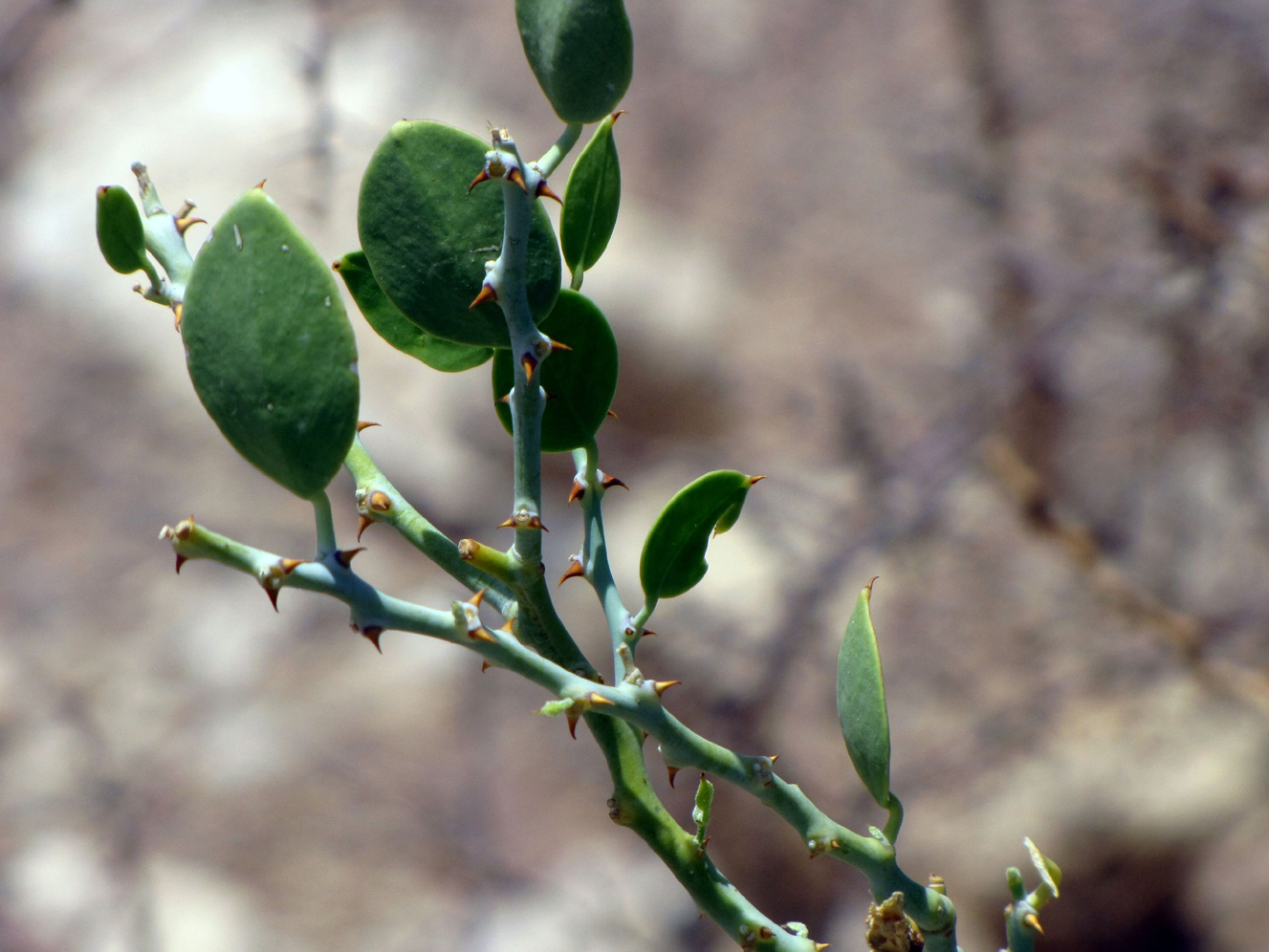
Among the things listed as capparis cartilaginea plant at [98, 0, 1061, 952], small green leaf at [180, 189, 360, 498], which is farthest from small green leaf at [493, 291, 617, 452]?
→ small green leaf at [180, 189, 360, 498]

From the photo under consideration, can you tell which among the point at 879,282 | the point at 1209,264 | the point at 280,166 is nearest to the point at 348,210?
the point at 280,166

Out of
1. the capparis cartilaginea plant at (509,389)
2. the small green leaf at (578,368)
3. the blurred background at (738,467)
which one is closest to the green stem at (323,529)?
the capparis cartilaginea plant at (509,389)

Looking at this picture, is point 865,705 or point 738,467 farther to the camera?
point 738,467

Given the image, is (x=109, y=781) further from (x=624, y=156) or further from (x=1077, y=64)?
(x=1077, y=64)

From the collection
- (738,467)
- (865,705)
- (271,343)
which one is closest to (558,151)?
(271,343)

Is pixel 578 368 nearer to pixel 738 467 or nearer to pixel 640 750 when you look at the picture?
pixel 640 750
